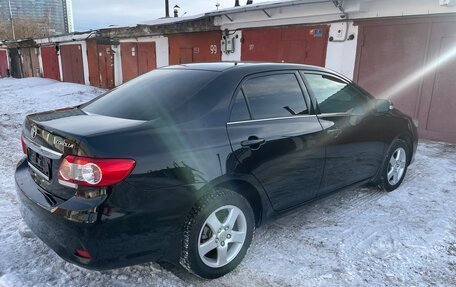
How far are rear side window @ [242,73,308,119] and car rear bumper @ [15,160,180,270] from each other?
1188mm

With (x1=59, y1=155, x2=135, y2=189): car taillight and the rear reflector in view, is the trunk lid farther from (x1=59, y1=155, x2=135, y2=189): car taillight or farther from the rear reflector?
the rear reflector

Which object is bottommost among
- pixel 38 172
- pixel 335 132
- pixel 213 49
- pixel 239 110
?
pixel 38 172

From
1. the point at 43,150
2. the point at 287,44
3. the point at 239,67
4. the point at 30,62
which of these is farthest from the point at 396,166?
the point at 30,62

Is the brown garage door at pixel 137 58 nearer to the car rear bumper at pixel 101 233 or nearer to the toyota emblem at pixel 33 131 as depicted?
the toyota emblem at pixel 33 131

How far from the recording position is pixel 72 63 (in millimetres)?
21562

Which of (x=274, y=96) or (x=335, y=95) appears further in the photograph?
(x=335, y=95)

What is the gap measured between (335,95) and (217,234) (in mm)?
1931

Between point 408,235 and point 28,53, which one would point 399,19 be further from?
point 28,53

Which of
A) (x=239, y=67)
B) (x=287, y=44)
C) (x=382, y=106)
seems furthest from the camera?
(x=287, y=44)

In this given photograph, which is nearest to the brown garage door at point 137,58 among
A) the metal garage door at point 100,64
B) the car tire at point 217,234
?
the metal garage door at point 100,64

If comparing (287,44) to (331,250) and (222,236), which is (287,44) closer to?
(331,250)

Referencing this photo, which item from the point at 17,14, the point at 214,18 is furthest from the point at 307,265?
the point at 17,14

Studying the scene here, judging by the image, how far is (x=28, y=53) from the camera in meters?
29.4

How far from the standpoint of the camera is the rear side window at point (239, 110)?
269 cm
